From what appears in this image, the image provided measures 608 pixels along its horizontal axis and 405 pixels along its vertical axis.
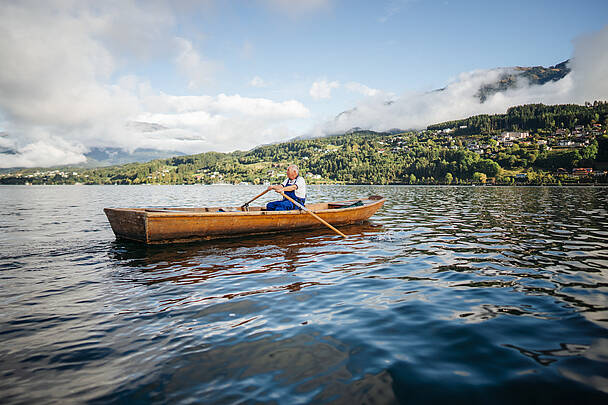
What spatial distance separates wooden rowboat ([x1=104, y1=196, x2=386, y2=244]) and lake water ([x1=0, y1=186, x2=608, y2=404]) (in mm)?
1134

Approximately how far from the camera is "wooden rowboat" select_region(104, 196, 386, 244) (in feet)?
34.3

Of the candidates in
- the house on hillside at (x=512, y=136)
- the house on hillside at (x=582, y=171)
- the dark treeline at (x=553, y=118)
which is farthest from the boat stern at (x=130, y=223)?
the dark treeline at (x=553, y=118)

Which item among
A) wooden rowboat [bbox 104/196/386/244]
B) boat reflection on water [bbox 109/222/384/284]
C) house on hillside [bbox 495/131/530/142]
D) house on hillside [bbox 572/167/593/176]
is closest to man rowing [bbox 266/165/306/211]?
wooden rowboat [bbox 104/196/386/244]

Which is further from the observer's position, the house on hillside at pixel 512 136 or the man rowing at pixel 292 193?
the house on hillside at pixel 512 136

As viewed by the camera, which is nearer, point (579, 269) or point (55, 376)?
point (55, 376)

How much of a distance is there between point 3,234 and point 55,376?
14.6 m

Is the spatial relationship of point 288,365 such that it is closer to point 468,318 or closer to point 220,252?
point 468,318

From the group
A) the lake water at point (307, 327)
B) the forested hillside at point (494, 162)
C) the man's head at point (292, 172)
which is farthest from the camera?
the forested hillside at point (494, 162)

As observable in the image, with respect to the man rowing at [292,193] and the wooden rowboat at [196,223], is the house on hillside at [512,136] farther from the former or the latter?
the wooden rowboat at [196,223]

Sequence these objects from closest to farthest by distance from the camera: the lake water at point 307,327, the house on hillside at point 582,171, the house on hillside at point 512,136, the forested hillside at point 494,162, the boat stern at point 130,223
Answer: the lake water at point 307,327, the boat stern at point 130,223, the house on hillside at point 582,171, the forested hillside at point 494,162, the house on hillside at point 512,136

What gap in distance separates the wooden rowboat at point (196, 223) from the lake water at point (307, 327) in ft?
3.72

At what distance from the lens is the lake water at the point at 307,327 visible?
10.7 ft

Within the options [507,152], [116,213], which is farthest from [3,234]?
[507,152]

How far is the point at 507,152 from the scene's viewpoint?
13775cm
